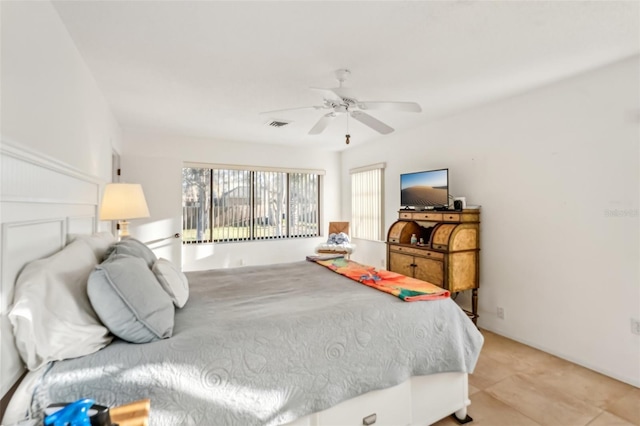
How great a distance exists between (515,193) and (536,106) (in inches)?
33.3

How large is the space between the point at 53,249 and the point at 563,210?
3786mm

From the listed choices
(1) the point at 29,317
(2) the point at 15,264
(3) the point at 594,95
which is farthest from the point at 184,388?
(3) the point at 594,95

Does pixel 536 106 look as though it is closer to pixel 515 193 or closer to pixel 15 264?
pixel 515 193

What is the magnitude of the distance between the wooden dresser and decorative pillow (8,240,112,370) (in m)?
2.90

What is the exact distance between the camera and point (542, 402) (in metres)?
2.15

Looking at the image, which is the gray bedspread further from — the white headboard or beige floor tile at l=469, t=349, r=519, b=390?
beige floor tile at l=469, t=349, r=519, b=390

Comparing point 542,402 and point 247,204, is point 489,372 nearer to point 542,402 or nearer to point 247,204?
point 542,402

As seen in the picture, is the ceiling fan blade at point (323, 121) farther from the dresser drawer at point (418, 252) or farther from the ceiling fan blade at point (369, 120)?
the dresser drawer at point (418, 252)

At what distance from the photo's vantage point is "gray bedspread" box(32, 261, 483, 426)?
3.98ft

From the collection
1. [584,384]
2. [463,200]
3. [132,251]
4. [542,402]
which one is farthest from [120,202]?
[584,384]

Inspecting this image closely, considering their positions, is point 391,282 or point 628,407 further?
point 391,282

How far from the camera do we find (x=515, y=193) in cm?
316

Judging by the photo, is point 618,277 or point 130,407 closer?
point 130,407

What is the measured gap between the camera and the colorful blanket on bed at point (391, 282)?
1991 mm
